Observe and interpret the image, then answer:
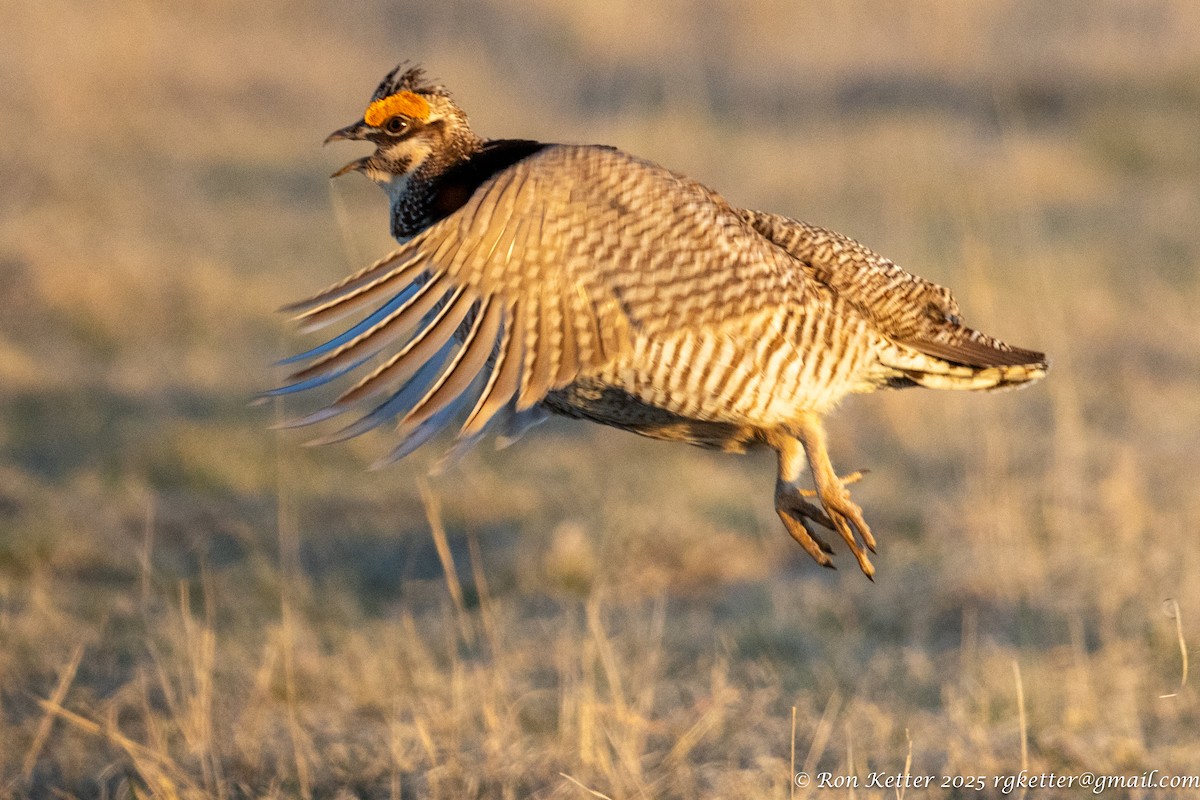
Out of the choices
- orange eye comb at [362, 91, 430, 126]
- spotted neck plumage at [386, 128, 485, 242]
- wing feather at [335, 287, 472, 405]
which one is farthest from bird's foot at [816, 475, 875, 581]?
orange eye comb at [362, 91, 430, 126]

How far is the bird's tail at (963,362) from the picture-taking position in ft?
10.4

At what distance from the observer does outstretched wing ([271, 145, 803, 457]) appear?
2.82m

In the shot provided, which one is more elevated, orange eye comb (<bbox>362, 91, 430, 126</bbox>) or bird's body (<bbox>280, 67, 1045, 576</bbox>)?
orange eye comb (<bbox>362, 91, 430, 126</bbox>)

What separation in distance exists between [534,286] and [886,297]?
0.76 m

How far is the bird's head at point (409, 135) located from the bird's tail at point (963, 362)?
36.7 inches

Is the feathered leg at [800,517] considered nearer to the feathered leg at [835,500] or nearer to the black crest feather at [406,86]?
the feathered leg at [835,500]

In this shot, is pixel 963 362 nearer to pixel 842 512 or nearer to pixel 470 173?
pixel 842 512

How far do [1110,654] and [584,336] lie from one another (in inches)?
91.0

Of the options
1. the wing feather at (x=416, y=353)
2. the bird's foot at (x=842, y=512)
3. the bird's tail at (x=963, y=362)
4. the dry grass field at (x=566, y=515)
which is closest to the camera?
the wing feather at (x=416, y=353)

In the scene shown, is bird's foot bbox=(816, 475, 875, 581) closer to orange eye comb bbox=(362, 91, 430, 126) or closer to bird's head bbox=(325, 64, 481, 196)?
bird's head bbox=(325, 64, 481, 196)

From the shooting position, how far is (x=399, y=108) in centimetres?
328

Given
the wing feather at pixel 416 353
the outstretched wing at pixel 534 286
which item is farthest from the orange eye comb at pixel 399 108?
the wing feather at pixel 416 353

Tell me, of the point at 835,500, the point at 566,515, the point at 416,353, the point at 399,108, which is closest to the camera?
the point at 416,353

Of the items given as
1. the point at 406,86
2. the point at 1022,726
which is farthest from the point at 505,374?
the point at 1022,726
